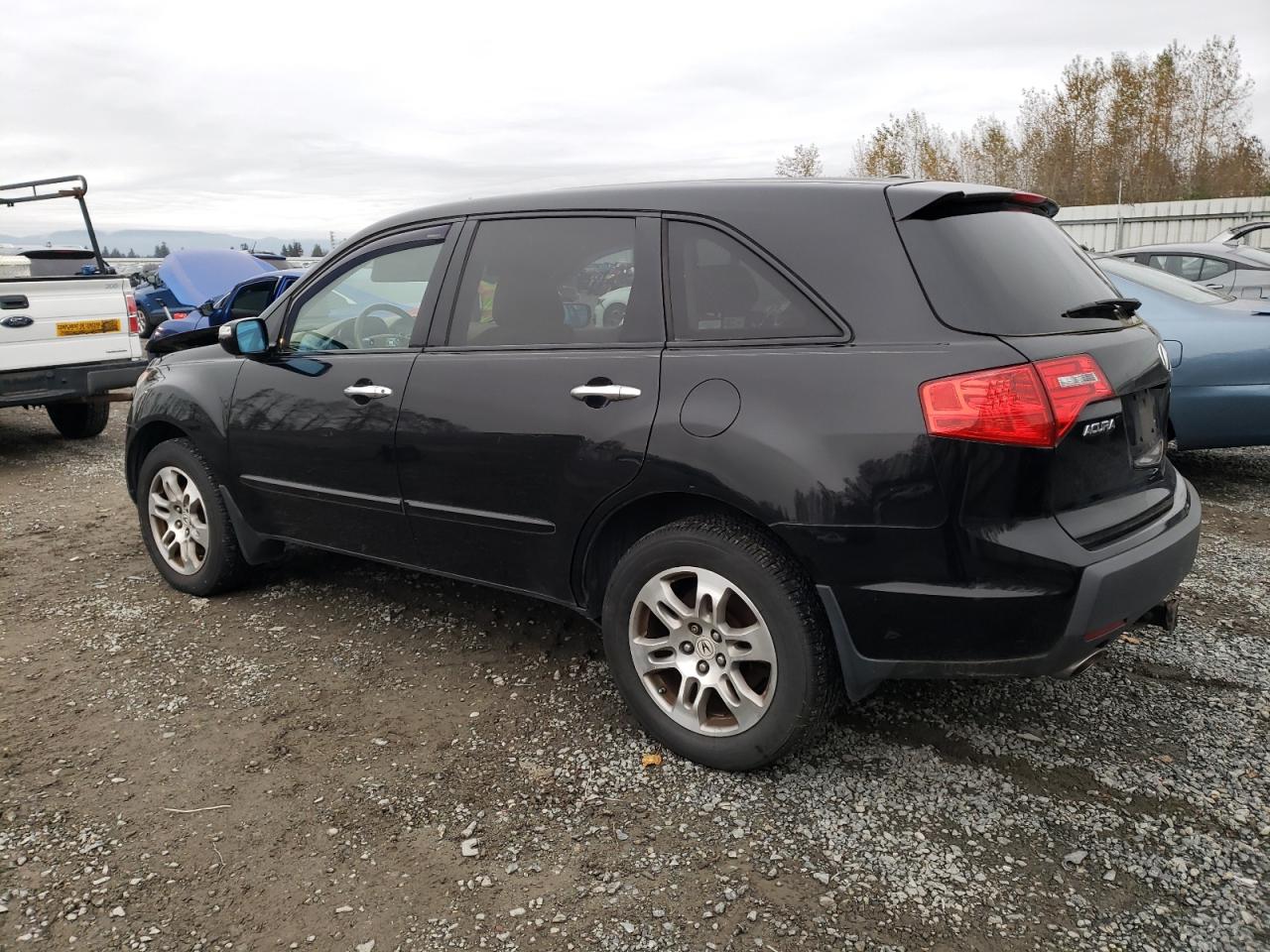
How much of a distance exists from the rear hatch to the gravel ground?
2.78ft

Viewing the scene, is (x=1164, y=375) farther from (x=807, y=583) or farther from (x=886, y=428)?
(x=807, y=583)

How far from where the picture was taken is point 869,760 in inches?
121

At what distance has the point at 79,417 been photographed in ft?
30.0

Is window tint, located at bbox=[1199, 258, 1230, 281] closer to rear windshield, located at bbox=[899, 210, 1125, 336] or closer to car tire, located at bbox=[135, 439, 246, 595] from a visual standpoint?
rear windshield, located at bbox=[899, 210, 1125, 336]

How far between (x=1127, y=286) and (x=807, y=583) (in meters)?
4.47

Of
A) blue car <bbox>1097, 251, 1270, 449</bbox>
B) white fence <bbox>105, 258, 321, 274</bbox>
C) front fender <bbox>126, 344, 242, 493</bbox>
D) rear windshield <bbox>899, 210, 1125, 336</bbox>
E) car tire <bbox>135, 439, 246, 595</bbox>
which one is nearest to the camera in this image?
rear windshield <bbox>899, 210, 1125, 336</bbox>

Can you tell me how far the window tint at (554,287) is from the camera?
10.4 ft

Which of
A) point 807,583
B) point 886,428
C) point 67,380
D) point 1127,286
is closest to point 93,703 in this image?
point 807,583

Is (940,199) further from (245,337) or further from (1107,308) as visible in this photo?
(245,337)

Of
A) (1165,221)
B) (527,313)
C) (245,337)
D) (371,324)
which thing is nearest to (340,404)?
(371,324)

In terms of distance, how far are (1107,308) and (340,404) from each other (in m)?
2.77

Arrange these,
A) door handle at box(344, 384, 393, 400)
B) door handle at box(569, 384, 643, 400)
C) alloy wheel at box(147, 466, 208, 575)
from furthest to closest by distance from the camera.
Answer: alloy wheel at box(147, 466, 208, 575)
door handle at box(344, 384, 393, 400)
door handle at box(569, 384, 643, 400)

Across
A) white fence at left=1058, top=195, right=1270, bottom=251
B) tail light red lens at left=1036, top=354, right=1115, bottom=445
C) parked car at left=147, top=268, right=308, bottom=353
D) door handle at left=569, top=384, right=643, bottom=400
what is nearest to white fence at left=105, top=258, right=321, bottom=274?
parked car at left=147, top=268, right=308, bottom=353

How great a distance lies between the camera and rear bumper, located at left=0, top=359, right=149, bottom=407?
7.58 meters
